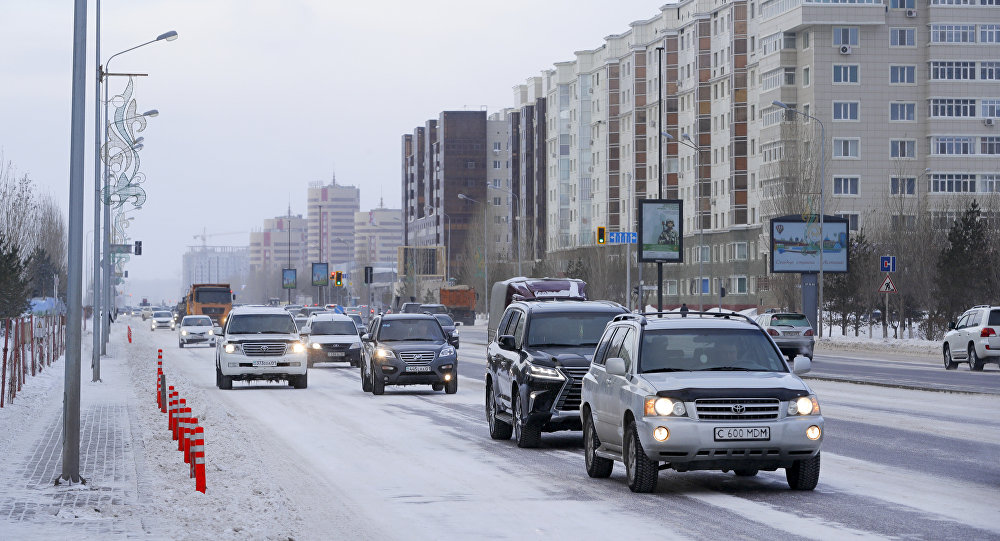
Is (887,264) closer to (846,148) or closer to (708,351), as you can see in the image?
(708,351)

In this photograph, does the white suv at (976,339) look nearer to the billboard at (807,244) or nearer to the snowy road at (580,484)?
the snowy road at (580,484)

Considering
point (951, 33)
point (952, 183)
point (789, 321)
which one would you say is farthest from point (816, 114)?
point (789, 321)

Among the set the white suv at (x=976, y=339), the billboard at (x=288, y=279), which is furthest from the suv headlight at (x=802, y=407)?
the billboard at (x=288, y=279)

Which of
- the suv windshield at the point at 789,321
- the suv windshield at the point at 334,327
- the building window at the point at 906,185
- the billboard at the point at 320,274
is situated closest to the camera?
the suv windshield at the point at 334,327

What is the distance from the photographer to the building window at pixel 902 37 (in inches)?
4087

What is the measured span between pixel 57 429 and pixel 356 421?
458 centimetres

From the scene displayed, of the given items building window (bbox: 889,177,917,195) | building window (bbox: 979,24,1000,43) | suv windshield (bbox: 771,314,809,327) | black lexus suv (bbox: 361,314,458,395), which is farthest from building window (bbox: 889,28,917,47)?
black lexus suv (bbox: 361,314,458,395)

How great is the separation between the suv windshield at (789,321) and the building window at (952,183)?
55.7 m

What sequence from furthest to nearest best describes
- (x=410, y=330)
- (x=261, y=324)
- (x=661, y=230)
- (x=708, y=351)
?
1. (x=661, y=230)
2. (x=261, y=324)
3. (x=410, y=330)
4. (x=708, y=351)

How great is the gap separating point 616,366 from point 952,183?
94.1 metres

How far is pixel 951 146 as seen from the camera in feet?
340

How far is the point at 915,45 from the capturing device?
10412 centimetres

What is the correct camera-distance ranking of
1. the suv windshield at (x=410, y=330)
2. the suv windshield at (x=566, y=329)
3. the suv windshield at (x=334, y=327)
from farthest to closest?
1. the suv windshield at (x=334, y=327)
2. the suv windshield at (x=410, y=330)
3. the suv windshield at (x=566, y=329)

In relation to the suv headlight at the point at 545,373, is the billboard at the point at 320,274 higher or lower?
higher
